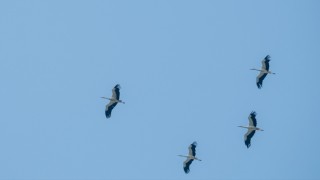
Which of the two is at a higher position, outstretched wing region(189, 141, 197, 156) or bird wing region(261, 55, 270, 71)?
bird wing region(261, 55, 270, 71)

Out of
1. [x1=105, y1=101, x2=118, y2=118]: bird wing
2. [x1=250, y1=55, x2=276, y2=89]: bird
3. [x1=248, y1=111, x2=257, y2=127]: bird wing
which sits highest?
[x1=250, y1=55, x2=276, y2=89]: bird

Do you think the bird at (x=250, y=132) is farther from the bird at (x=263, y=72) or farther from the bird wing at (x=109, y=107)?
the bird wing at (x=109, y=107)

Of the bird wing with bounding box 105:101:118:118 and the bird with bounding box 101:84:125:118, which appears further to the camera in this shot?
the bird wing with bounding box 105:101:118:118

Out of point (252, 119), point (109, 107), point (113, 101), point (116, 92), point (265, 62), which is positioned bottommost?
point (252, 119)

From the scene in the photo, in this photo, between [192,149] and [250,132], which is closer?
[250,132]

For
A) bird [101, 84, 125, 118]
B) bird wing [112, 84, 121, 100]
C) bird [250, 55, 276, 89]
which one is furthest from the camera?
bird [250, 55, 276, 89]

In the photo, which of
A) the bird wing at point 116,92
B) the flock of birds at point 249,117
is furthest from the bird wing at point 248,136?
the bird wing at point 116,92

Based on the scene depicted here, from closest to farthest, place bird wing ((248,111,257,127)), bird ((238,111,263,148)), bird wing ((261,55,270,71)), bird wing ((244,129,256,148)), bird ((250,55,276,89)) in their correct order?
bird wing ((248,111,257,127))
bird ((238,111,263,148))
bird wing ((261,55,270,71))
bird wing ((244,129,256,148))
bird ((250,55,276,89))

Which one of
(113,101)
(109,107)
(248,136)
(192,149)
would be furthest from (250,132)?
(109,107)

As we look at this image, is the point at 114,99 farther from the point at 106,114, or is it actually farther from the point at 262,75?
the point at 262,75

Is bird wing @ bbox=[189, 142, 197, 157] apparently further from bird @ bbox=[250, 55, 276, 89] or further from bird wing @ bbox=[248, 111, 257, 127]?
bird @ bbox=[250, 55, 276, 89]

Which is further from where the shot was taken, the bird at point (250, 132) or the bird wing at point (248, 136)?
the bird wing at point (248, 136)

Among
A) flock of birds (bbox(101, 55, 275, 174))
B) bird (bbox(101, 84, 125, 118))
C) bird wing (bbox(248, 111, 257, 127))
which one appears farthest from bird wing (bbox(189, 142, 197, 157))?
bird (bbox(101, 84, 125, 118))

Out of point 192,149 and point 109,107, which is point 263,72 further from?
point 109,107
